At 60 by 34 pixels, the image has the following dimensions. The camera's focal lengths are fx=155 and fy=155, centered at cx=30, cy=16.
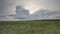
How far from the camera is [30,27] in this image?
213 centimetres

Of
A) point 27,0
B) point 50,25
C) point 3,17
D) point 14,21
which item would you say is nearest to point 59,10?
point 50,25

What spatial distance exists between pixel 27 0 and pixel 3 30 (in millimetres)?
532

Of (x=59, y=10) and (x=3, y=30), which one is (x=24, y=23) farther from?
(x=59, y=10)

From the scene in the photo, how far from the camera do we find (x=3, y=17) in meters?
2.13

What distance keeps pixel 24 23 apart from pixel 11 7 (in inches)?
11.3

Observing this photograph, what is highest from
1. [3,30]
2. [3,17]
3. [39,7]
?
[39,7]

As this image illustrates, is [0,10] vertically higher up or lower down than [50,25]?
higher up

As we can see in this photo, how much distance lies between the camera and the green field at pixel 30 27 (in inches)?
83.4

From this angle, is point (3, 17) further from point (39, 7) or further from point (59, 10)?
point (59, 10)

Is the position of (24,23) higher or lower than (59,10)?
lower

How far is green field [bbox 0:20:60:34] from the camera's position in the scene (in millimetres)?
2119

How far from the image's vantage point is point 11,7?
215 centimetres

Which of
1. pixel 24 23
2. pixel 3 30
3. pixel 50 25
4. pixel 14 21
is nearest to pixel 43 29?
pixel 50 25

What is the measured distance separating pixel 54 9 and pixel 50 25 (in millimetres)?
228
